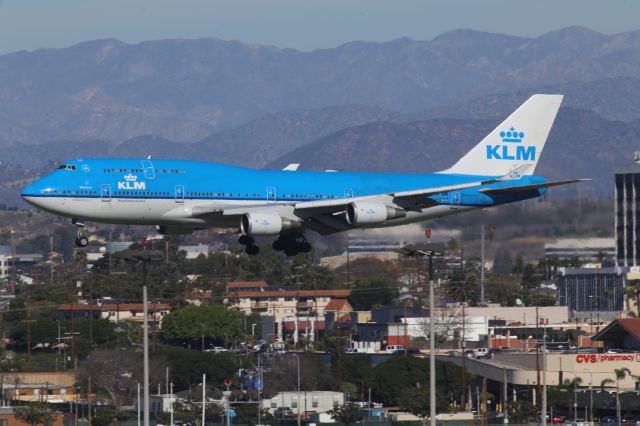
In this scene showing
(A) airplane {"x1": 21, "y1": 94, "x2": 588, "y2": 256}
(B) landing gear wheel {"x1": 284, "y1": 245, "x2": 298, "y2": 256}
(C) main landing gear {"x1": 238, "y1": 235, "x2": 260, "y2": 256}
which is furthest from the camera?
(B) landing gear wheel {"x1": 284, "y1": 245, "x2": 298, "y2": 256}

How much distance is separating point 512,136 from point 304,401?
27.7m

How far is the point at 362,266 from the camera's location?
17788cm

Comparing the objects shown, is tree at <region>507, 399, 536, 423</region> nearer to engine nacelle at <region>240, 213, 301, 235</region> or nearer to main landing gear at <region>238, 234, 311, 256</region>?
main landing gear at <region>238, 234, 311, 256</region>

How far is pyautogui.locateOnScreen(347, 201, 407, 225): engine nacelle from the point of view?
7756 centimetres

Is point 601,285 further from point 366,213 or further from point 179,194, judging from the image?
point 179,194

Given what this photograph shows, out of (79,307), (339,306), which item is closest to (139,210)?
(79,307)

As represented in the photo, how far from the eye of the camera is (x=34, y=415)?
89375 mm

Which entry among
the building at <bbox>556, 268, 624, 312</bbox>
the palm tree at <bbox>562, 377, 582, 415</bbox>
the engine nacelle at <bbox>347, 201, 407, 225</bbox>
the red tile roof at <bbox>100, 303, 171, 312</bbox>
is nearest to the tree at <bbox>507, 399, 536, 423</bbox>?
the palm tree at <bbox>562, 377, 582, 415</bbox>

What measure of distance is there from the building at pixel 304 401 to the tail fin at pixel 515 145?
25334 mm

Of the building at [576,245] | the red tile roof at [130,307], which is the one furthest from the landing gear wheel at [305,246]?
the red tile roof at [130,307]

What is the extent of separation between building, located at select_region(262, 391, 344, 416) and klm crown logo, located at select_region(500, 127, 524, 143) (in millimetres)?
25943

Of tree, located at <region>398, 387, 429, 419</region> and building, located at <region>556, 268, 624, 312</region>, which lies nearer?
tree, located at <region>398, 387, 429, 419</region>

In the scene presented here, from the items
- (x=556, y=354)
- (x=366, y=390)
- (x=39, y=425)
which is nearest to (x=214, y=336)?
(x=366, y=390)

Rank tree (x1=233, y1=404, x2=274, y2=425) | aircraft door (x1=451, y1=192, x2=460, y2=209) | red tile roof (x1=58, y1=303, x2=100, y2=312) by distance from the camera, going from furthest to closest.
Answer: red tile roof (x1=58, y1=303, x2=100, y2=312), tree (x1=233, y1=404, x2=274, y2=425), aircraft door (x1=451, y1=192, x2=460, y2=209)
